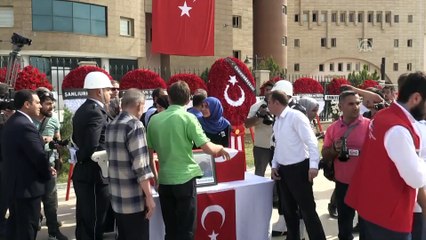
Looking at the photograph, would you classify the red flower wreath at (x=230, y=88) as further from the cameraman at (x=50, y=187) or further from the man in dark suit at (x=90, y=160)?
the man in dark suit at (x=90, y=160)

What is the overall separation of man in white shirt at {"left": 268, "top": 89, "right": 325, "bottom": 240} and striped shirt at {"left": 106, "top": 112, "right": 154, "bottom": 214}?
160cm

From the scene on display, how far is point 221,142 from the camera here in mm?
6723

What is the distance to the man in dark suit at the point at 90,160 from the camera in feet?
16.4

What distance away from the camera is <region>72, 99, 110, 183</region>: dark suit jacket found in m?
4.97

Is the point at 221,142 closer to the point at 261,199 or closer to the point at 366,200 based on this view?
the point at 261,199

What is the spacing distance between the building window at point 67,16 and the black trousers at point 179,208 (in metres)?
31.6

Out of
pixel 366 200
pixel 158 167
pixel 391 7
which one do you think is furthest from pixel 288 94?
pixel 391 7

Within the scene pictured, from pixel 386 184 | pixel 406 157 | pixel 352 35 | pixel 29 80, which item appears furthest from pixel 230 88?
pixel 352 35

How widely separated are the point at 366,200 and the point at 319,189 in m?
5.69

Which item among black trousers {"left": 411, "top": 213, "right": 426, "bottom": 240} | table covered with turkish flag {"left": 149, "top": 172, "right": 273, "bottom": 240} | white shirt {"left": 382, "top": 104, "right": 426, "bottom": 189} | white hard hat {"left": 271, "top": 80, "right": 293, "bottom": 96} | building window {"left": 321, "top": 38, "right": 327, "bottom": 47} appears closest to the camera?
white shirt {"left": 382, "top": 104, "right": 426, "bottom": 189}

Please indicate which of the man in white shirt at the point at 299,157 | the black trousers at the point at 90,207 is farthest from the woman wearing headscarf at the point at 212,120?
the black trousers at the point at 90,207

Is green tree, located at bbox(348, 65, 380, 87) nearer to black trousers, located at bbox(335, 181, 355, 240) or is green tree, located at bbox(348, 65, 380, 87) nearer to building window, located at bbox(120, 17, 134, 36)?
building window, located at bbox(120, 17, 134, 36)

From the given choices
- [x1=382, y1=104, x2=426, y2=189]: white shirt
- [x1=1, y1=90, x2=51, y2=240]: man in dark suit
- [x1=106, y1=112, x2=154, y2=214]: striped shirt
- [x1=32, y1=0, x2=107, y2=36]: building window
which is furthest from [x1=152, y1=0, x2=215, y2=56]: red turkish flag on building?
[x1=382, y1=104, x2=426, y2=189]: white shirt

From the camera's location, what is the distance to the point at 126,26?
125 ft
